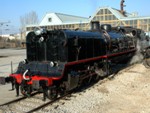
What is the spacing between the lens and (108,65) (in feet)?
47.6

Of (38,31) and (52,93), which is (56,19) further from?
(52,93)

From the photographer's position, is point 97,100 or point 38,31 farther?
point 38,31

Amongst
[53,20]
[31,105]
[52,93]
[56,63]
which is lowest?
[31,105]

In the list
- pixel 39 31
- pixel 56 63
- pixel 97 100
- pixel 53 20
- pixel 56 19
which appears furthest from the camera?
pixel 53 20

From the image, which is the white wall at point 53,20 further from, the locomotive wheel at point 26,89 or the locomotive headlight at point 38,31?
the locomotive wheel at point 26,89

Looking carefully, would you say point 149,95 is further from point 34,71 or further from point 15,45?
point 15,45

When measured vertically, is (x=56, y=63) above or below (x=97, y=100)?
above

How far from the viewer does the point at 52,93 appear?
9.87 m

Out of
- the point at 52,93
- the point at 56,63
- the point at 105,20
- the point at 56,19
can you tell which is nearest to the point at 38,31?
the point at 56,63

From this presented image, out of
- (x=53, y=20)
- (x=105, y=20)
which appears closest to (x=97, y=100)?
(x=105, y=20)

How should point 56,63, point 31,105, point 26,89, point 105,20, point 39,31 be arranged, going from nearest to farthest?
point 31,105 < point 56,63 < point 26,89 < point 39,31 < point 105,20

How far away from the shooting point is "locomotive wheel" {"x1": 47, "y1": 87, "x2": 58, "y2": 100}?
381 inches

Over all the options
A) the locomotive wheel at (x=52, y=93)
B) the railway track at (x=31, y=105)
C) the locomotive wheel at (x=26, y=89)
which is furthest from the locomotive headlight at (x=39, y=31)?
the railway track at (x=31, y=105)

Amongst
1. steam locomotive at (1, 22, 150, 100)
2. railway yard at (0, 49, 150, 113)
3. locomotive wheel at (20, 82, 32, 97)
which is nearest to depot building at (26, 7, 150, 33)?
steam locomotive at (1, 22, 150, 100)
